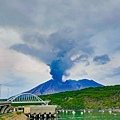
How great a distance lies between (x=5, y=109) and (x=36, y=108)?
10.9m

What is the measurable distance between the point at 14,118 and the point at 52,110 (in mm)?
42251

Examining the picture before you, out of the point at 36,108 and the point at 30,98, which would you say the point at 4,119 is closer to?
the point at 36,108

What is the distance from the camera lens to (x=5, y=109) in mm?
105000

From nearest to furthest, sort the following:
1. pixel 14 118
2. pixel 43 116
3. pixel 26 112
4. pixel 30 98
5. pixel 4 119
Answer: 1. pixel 4 119
2. pixel 14 118
3. pixel 26 112
4. pixel 43 116
5. pixel 30 98

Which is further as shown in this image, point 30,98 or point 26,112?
point 30,98

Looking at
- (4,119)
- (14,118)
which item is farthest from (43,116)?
(4,119)

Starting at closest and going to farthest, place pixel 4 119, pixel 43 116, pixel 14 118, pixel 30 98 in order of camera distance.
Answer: pixel 4 119, pixel 14 118, pixel 43 116, pixel 30 98

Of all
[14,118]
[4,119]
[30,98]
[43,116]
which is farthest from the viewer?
[30,98]

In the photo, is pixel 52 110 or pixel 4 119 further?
pixel 52 110

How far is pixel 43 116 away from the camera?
114 metres

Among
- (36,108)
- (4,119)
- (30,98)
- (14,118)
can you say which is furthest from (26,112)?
(30,98)

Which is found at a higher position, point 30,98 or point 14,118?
point 30,98

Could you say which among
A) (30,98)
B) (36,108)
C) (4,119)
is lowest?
(4,119)

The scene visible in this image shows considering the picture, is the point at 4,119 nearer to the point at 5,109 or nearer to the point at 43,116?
the point at 5,109
